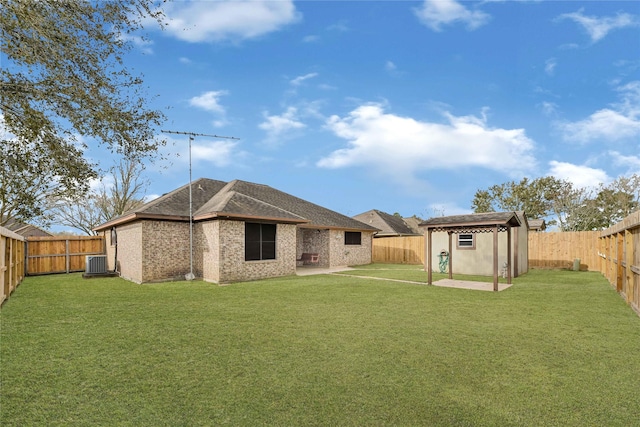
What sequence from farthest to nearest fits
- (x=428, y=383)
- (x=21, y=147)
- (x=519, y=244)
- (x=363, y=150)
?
(x=363, y=150) < (x=519, y=244) < (x=21, y=147) < (x=428, y=383)

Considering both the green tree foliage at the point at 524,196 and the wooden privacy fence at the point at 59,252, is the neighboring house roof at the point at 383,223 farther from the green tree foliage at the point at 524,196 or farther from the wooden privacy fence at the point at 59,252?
the wooden privacy fence at the point at 59,252

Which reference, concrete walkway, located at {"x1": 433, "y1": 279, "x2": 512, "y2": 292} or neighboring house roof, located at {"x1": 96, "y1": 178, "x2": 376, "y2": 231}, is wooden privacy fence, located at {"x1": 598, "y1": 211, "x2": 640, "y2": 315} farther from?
neighboring house roof, located at {"x1": 96, "y1": 178, "x2": 376, "y2": 231}

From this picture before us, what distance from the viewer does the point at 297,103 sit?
15539mm

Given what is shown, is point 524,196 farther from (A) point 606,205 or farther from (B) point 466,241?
(B) point 466,241

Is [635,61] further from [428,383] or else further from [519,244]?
[428,383]

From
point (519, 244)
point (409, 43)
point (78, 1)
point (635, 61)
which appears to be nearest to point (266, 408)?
point (78, 1)

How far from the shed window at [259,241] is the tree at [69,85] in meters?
6.17

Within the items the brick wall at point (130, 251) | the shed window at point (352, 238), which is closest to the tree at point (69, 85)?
the brick wall at point (130, 251)

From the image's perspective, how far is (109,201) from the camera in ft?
103

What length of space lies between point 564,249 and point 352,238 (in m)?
11.7

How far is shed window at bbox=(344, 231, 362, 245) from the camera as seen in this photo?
2175cm

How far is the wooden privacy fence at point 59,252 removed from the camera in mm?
16344

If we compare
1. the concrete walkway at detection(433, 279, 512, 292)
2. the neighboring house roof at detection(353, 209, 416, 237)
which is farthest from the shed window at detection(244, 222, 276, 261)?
the neighboring house roof at detection(353, 209, 416, 237)

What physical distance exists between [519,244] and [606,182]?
26338mm
